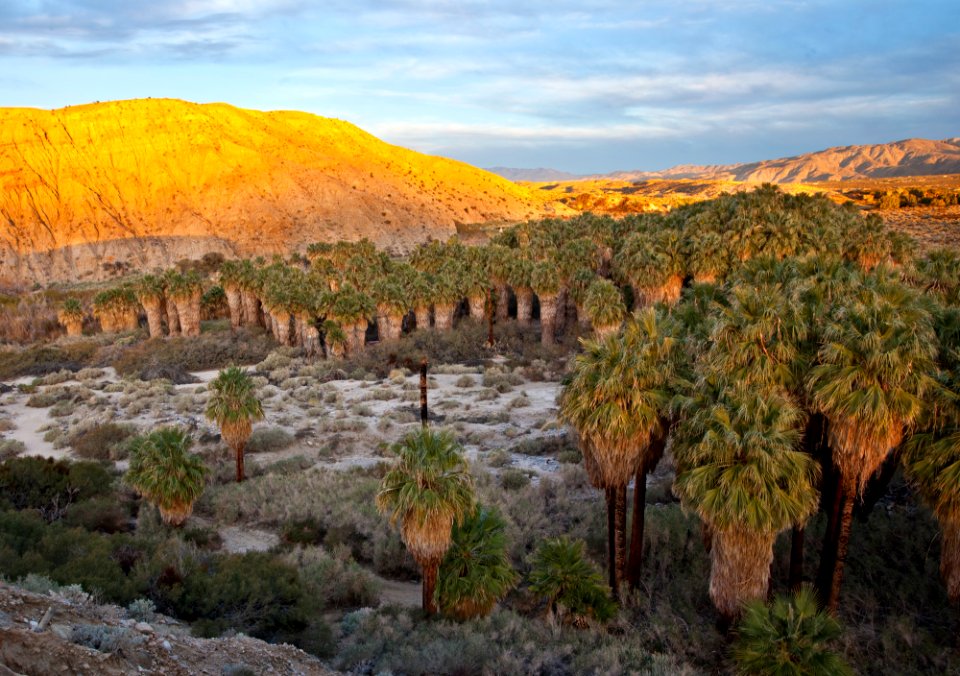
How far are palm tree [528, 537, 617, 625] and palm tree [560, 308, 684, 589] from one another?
147 cm

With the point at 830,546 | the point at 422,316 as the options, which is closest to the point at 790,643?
the point at 830,546

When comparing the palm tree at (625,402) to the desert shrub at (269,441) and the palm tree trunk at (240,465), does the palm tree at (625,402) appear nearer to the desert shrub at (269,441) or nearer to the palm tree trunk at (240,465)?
the palm tree trunk at (240,465)

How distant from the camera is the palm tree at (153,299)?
55.9 meters

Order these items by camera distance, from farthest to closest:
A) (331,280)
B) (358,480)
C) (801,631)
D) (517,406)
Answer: (331,280) < (517,406) < (358,480) < (801,631)

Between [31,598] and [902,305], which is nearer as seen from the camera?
[31,598]

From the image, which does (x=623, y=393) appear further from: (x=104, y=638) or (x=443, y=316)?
(x=443, y=316)

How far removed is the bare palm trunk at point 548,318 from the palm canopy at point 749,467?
35950 mm

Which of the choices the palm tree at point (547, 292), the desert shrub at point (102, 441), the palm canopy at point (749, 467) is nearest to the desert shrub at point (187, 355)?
the desert shrub at point (102, 441)

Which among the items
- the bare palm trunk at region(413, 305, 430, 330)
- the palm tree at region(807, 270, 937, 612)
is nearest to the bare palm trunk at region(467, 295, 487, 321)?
the bare palm trunk at region(413, 305, 430, 330)

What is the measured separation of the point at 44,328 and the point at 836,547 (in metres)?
69.3

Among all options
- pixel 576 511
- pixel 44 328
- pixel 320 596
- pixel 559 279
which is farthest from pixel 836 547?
pixel 44 328

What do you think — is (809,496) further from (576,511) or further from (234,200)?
(234,200)

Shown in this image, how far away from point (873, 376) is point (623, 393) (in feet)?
16.1

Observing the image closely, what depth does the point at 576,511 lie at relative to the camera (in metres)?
21.7
